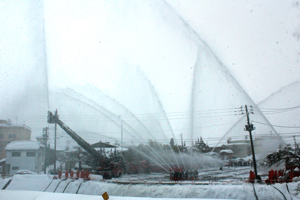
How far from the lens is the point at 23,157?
577 inches

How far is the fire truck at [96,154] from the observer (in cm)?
1420

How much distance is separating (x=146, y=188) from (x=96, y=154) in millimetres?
4622

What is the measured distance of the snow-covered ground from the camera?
9.96 metres

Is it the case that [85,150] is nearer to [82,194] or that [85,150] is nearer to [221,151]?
[82,194]

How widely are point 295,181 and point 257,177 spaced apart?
177 cm

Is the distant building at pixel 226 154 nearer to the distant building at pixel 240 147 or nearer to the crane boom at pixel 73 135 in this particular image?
the distant building at pixel 240 147

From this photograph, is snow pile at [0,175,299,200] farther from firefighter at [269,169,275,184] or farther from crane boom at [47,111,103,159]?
crane boom at [47,111,103,159]

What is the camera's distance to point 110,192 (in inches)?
474

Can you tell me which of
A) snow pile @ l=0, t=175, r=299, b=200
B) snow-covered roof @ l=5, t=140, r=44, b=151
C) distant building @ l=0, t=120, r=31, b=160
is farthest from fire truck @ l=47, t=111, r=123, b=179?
distant building @ l=0, t=120, r=31, b=160

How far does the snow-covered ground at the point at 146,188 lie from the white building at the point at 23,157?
957 mm

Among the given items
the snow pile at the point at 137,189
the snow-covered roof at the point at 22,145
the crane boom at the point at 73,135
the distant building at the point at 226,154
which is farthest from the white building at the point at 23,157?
the distant building at the point at 226,154

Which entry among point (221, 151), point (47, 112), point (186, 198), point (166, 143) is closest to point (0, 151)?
point (47, 112)

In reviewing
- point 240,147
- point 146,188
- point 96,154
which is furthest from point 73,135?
point 240,147

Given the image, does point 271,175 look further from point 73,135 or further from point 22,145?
point 22,145
